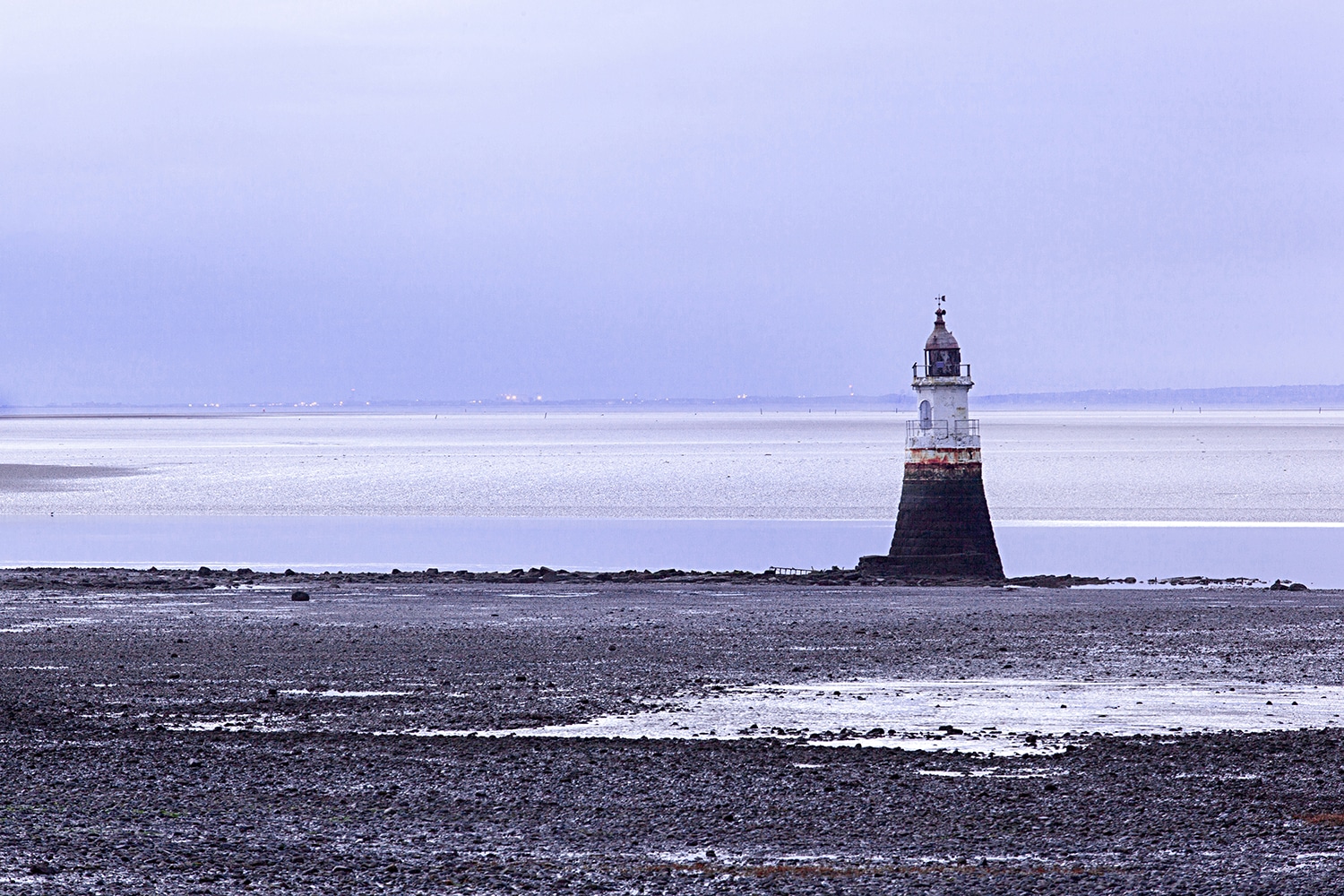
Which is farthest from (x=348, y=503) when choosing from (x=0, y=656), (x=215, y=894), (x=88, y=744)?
(x=215, y=894)

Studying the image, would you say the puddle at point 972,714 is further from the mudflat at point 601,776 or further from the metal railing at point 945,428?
the metal railing at point 945,428

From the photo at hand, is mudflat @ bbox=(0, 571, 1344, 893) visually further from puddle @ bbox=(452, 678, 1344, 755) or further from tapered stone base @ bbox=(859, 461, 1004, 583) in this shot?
tapered stone base @ bbox=(859, 461, 1004, 583)

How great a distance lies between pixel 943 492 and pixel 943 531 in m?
0.97

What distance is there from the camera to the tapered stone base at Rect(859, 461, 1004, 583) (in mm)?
38250

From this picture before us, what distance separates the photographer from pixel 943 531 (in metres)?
38.8

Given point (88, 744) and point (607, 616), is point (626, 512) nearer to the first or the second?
point (607, 616)

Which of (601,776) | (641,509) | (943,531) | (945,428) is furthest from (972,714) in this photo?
(641,509)

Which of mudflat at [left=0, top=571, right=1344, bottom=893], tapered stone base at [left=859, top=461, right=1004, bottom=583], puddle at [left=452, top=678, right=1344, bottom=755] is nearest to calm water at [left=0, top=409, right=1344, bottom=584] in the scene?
tapered stone base at [left=859, top=461, right=1004, bottom=583]

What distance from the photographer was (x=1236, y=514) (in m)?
65.4

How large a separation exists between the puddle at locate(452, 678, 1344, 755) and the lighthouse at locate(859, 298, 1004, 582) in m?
20.3

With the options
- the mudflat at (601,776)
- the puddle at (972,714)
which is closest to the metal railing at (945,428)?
the mudflat at (601,776)

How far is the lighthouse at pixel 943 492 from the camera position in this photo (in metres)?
38.3

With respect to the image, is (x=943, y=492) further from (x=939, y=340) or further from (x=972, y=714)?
(x=972, y=714)

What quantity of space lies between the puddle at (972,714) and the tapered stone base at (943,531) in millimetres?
20108
